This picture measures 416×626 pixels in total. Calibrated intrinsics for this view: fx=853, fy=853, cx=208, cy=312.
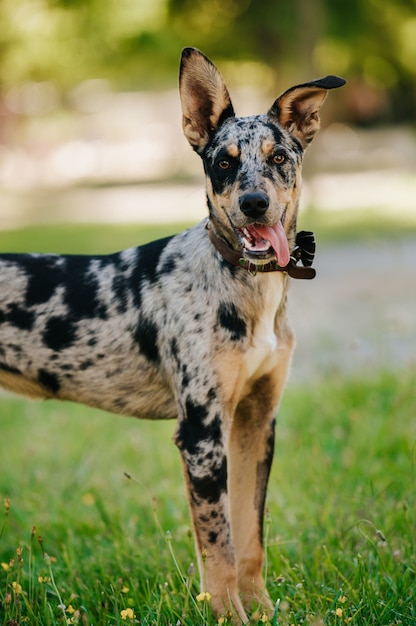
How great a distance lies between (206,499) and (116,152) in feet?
134

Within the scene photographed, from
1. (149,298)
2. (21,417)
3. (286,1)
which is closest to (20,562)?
(149,298)

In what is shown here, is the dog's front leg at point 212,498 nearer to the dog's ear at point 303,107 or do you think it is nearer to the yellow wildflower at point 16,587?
the yellow wildflower at point 16,587

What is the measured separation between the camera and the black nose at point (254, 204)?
11.2ft

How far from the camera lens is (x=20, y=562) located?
3387mm

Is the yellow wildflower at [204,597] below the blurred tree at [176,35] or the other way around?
below

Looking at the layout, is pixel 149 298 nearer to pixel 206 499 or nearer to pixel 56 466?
pixel 206 499

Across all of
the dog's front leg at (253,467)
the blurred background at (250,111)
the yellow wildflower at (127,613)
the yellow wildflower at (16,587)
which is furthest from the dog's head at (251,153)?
the blurred background at (250,111)

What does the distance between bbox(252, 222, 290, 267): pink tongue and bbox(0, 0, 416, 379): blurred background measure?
2508 millimetres

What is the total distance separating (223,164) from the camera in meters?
3.64

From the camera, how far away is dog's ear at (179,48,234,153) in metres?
3.70

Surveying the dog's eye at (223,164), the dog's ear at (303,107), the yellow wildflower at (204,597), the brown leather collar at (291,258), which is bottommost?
the yellow wildflower at (204,597)

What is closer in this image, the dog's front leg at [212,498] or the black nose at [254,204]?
the black nose at [254,204]

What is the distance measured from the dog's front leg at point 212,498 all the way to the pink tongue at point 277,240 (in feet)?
2.18

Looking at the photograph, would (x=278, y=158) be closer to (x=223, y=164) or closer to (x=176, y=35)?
(x=223, y=164)
